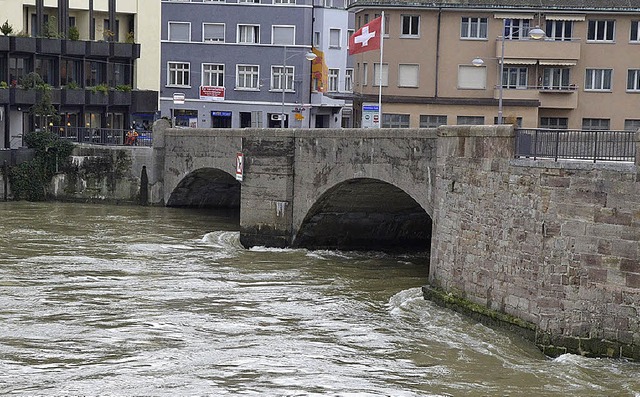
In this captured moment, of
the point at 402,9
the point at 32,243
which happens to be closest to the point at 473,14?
the point at 402,9

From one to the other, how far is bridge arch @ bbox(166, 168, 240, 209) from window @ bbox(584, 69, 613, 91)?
18.5 m

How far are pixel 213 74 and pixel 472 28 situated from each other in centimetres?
2315

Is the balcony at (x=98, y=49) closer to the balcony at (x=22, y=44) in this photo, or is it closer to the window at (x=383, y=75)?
the balcony at (x=22, y=44)

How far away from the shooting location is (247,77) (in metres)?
81.4

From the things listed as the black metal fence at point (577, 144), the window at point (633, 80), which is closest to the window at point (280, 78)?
the window at point (633, 80)

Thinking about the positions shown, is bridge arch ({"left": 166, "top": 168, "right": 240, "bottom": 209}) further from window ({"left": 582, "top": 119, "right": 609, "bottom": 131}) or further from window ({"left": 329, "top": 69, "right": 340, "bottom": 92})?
window ({"left": 329, "top": 69, "right": 340, "bottom": 92})

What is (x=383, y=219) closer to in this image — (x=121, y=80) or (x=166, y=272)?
(x=166, y=272)

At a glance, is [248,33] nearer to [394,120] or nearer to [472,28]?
[394,120]

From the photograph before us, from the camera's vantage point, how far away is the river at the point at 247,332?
23.0m

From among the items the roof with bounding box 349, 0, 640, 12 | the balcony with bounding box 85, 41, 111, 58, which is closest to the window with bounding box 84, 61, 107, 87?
the balcony with bounding box 85, 41, 111, 58

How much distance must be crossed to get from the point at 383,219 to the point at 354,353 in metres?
16.2

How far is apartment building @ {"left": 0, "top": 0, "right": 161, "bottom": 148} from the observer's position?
6581 centimetres

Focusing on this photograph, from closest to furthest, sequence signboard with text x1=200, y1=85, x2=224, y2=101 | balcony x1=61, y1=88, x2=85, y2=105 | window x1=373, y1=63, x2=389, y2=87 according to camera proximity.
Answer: window x1=373, y1=63, x2=389, y2=87 < balcony x1=61, y1=88, x2=85, y2=105 < signboard with text x1=200, y1=85, x2=224, y2=101

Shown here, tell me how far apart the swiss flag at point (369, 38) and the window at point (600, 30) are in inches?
549
